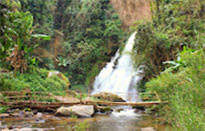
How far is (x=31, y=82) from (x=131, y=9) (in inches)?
594

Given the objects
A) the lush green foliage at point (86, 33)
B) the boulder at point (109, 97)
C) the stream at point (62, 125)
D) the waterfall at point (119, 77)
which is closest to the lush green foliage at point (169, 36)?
the waterfall at point (119, 77)

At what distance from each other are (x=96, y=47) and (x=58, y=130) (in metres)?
15.4

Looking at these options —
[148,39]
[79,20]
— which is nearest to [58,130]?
[148,39]

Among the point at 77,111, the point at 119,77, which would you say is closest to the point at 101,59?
the point at 119,77

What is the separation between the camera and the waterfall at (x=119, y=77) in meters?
15.0

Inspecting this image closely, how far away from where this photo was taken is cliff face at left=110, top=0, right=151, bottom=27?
2155 centimetres

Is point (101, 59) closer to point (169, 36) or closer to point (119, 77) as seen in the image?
point (119, 77)

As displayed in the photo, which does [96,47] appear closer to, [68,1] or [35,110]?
[68,1]

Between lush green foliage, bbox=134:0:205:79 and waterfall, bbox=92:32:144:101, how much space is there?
1.41m

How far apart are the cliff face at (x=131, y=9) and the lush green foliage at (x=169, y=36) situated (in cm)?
802

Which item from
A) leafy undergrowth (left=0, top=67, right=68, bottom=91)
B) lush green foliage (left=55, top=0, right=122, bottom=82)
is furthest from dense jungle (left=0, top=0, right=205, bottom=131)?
lush green foliage (left=55, top=0, right=122, bottom=82)

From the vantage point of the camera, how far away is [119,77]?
16.4 m

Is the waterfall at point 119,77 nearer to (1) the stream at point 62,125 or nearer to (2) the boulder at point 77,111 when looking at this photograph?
(2) the boulder at point 77,111

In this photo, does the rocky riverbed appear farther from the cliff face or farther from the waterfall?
the cliff face
